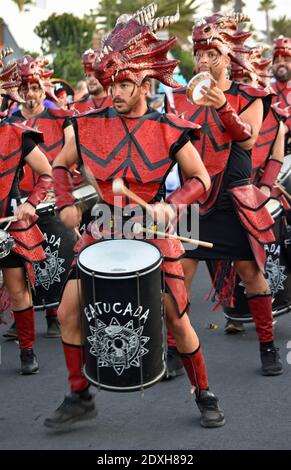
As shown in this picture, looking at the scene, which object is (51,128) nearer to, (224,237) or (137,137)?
(224,237)

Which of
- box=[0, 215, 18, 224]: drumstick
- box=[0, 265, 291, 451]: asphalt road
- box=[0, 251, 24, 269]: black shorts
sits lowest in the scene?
box=[0, 265, 291, 451]: asphalt road

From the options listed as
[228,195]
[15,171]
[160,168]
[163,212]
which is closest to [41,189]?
[15,171]

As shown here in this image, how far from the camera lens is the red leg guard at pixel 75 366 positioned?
4.46m

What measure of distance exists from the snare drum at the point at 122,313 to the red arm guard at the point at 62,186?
35 cm

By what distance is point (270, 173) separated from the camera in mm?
6129

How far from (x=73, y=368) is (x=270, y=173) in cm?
229

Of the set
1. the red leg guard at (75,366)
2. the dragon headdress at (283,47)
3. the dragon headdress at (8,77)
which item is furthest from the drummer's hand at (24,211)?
the dragon headdress at (283,47)

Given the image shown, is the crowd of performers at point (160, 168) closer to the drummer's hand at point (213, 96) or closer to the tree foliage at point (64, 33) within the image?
the drummer's hand at point (213, 96)

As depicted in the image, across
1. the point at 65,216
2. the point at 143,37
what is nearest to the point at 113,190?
the point at 65,216

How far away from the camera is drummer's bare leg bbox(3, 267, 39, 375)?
563 centimetres

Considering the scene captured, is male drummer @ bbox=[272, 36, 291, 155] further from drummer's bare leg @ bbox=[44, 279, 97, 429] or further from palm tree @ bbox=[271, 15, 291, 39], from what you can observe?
palm tree @ bbox=[271, 15, 291, 39]

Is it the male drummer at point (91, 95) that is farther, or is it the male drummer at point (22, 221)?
the male drummer at point (91, 95)

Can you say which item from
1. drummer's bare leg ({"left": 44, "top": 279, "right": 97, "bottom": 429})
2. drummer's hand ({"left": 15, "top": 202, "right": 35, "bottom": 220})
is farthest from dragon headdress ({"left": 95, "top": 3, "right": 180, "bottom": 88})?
drummer's hand ({"left": 15, "top": 202, "right": 35, "bottom": 220})

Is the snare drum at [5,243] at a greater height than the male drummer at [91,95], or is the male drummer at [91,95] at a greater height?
the male drummer at [91,95]
